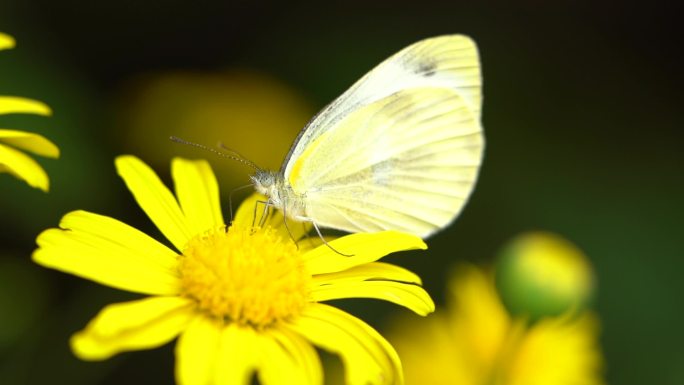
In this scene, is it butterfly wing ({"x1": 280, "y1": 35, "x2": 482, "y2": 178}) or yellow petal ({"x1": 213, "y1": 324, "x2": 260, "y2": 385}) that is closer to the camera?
yellow petal ({"x1": 213, "y1": 324, "x2": 260, "y2": 385})

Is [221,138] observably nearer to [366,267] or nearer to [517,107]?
[517,107]

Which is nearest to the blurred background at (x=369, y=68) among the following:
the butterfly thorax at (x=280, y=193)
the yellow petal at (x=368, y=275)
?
the butterfly thorax at (x=280, y=193)

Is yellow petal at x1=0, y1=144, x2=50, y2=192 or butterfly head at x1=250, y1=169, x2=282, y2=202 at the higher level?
butterfly head at x1=250, y1=169, x2=282, y2=202

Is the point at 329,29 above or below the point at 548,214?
above

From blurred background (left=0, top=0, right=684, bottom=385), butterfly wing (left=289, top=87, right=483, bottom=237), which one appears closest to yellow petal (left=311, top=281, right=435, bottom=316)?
butterfly wing (left=289, top=87, right=483, bottom=237)

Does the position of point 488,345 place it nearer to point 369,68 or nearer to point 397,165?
point 397,165

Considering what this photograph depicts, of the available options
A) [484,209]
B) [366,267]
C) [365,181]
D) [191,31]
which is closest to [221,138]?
[191,31]

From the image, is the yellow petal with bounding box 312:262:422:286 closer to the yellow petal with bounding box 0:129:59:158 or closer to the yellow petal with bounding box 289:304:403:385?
the yellow petal with bounding box 289:304:403:385

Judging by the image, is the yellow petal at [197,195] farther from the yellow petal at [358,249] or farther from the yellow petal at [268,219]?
the yellow petal at [358,249]
